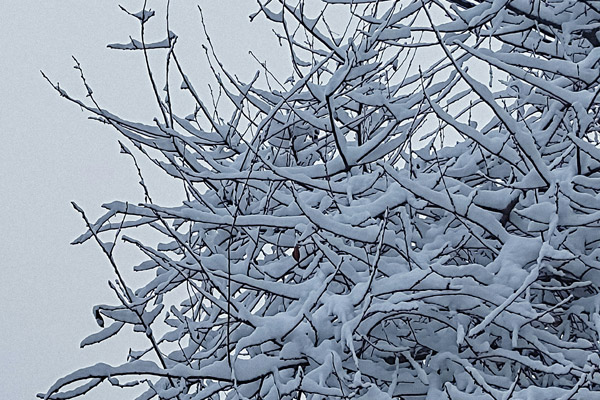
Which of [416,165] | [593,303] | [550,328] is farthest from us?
[416,165]

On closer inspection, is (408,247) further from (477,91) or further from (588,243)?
(588,243)

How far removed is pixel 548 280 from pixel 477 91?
1056mm

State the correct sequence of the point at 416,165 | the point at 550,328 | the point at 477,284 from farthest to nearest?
the point at 416,165 → the point at 550,328 → the point at 477,284

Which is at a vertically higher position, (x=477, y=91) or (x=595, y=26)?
(x=595, y=26)

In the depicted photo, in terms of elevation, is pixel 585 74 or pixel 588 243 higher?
pixel 585 74

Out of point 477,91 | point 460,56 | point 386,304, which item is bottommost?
point 386,304

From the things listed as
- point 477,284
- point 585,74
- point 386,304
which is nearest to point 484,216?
point 477,284

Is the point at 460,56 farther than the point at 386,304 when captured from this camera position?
Yes

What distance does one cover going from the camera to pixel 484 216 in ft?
8.00

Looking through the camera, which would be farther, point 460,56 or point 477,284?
point 460,56

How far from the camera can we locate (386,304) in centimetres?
222

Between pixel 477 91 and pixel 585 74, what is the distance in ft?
2.18

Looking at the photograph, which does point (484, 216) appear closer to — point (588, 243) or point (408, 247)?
point (408, 247)

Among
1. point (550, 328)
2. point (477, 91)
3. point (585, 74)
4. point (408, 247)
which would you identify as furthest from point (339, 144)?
point (550, 328)
